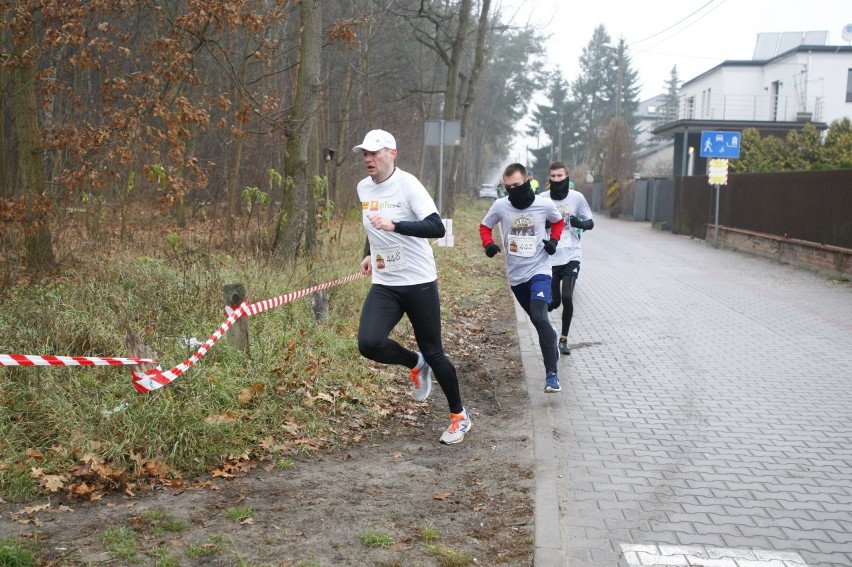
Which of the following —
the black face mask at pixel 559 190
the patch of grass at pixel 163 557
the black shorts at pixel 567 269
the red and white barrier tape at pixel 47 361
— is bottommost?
the patch of grass at pixel 163 557

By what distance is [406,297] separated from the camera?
20.6ft

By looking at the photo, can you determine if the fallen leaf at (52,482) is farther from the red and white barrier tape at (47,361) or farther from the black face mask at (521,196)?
the black face mask at (521,196)

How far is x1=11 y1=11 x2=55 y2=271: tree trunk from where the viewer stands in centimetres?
1079

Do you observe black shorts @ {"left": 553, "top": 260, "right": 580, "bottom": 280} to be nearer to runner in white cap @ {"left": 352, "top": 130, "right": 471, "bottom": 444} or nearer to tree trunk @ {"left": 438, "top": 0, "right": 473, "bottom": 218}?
runner in white cap @ {"left": 352, "top": 130, "right": 471, "bottom": 444}

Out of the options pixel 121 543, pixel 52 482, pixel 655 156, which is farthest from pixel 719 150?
pixel 655 156

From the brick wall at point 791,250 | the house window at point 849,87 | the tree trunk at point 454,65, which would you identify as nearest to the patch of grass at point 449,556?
the brick wall at point 791,250

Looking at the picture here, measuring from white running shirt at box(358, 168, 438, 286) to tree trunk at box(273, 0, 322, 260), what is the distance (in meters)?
6.54

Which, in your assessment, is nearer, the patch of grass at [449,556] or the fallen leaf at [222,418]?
the patch of grass at [449,556]

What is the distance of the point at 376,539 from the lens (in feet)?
15.2

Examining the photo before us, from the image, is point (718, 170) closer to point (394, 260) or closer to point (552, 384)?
point (552, 384)

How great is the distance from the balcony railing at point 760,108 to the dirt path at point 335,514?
43.0 meters

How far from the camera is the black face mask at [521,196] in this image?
26.7ft

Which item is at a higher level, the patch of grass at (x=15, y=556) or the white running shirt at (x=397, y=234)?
the white running shirt at (x=397, y=234)

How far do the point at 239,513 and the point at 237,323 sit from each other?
106 inches
